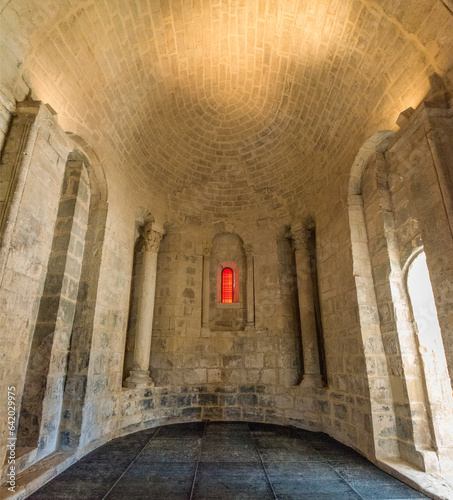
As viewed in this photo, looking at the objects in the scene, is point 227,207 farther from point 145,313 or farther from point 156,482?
point 156,482

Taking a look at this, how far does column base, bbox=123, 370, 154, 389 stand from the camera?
591 cm

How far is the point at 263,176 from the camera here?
752 cm

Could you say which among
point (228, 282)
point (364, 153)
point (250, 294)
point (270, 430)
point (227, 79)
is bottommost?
point (270, 430)

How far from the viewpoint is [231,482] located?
3.42m

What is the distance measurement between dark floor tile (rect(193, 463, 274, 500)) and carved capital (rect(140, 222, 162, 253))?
417 cm

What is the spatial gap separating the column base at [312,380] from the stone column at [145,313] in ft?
9.59

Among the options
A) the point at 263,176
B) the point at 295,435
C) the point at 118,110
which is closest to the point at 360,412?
the point at 295,435

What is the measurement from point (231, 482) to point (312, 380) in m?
3.02

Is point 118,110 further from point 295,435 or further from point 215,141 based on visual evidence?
point 295,435

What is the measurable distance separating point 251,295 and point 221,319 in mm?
877

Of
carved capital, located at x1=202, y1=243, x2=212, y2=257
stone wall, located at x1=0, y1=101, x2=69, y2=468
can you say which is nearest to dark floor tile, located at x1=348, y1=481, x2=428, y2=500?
stone wall, located at x1=0, y1=101, x2=69, y2=468

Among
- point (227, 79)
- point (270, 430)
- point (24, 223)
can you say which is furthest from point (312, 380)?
point (227, 79)

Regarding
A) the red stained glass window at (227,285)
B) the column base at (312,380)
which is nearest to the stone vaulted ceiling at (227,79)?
the red stained glass window at (227,285)

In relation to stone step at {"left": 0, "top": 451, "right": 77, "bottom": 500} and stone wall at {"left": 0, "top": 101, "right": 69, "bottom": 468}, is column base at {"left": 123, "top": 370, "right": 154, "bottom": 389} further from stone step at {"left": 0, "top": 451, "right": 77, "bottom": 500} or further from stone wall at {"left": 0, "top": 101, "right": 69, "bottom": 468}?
stone wall at {"left": 0, "top": 101, "right": 69, "bottom": 468}
